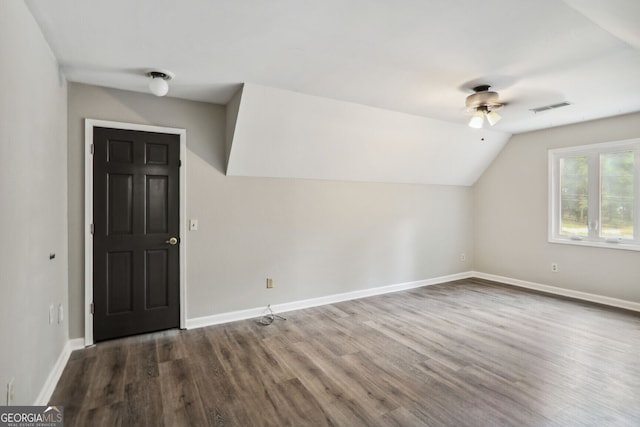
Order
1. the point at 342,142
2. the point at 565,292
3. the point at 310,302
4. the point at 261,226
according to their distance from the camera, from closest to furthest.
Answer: the point at 261,226 → the point at 342,142 → the point at 310,302 → the point at 565,292

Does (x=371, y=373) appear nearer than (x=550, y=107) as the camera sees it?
Yes

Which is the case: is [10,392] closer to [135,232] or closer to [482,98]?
[135,232]

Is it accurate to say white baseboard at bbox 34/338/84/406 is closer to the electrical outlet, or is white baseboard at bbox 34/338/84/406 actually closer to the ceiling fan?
the electrical outlet

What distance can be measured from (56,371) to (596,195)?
6269mm

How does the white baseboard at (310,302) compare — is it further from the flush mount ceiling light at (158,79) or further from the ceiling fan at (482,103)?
the ceiling fan at (482,103)

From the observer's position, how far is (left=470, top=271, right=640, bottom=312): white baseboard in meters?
4.07

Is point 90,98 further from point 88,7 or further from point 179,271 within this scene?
point 179,271

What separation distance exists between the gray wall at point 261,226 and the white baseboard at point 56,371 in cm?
13

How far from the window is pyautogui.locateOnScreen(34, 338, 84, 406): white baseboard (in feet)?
19.8

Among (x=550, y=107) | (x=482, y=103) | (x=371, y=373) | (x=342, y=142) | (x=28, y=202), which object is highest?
(x=550, y=107)

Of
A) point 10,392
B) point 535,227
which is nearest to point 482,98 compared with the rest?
point 535,227

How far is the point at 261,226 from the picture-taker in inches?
150

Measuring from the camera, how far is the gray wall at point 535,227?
414 cm

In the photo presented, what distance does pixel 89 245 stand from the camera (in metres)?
2.98
